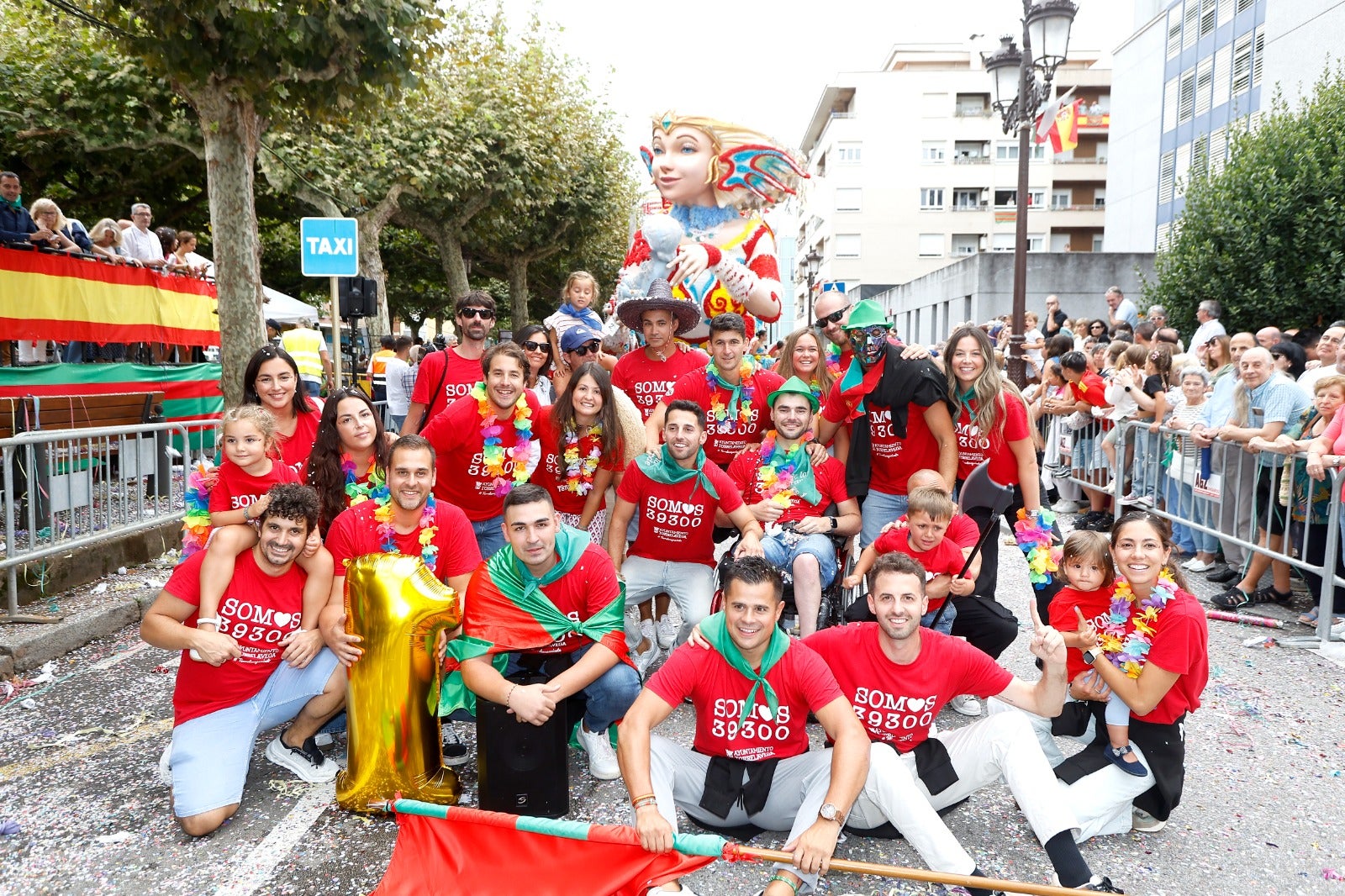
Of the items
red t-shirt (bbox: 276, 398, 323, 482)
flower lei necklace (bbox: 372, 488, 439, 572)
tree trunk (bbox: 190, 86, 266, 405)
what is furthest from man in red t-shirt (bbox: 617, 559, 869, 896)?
tree trunk (bbox: 190, 86, 266, 405)

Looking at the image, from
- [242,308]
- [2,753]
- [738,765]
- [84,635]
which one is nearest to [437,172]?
[242,308]

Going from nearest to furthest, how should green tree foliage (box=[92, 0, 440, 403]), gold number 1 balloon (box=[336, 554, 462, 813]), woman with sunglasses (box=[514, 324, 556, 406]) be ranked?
gold number 1 balloon (box=[336, 554, 462, 813]), woman with sunglasses (box=[514, 324, 556, 406]), green tree foliage (box=[92, 0, 440, 403])

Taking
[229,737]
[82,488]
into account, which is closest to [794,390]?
[229,737]

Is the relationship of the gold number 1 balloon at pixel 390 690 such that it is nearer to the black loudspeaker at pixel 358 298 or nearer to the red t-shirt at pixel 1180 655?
the red t-shirt at pixel 1180 655

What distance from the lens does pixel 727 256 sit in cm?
630

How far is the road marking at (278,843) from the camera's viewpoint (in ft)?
9.40

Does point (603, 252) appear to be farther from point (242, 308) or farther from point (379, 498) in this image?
point (379, 498)

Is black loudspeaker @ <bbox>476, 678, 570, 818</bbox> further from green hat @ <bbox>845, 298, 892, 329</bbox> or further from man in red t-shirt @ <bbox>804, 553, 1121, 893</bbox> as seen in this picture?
green hat @ <bbox>845, 298, 892, 329</bbox>

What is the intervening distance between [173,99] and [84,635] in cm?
1237

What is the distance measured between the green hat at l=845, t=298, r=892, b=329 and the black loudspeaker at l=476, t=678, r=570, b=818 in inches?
99.8

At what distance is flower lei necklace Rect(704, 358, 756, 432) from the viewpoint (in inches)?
197

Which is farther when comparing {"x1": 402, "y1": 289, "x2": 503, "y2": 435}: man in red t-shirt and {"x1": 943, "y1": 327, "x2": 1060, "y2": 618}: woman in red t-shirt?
{"x1": 402, "y1": 289, "x2": 503, "y2": 435}: man in red t-shirt

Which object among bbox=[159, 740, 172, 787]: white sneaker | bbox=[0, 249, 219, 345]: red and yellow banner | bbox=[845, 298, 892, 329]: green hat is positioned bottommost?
bbox=[159, 740, 172, 787]: white sneaker

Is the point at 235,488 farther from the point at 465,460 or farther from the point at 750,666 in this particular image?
the point at 750,666
